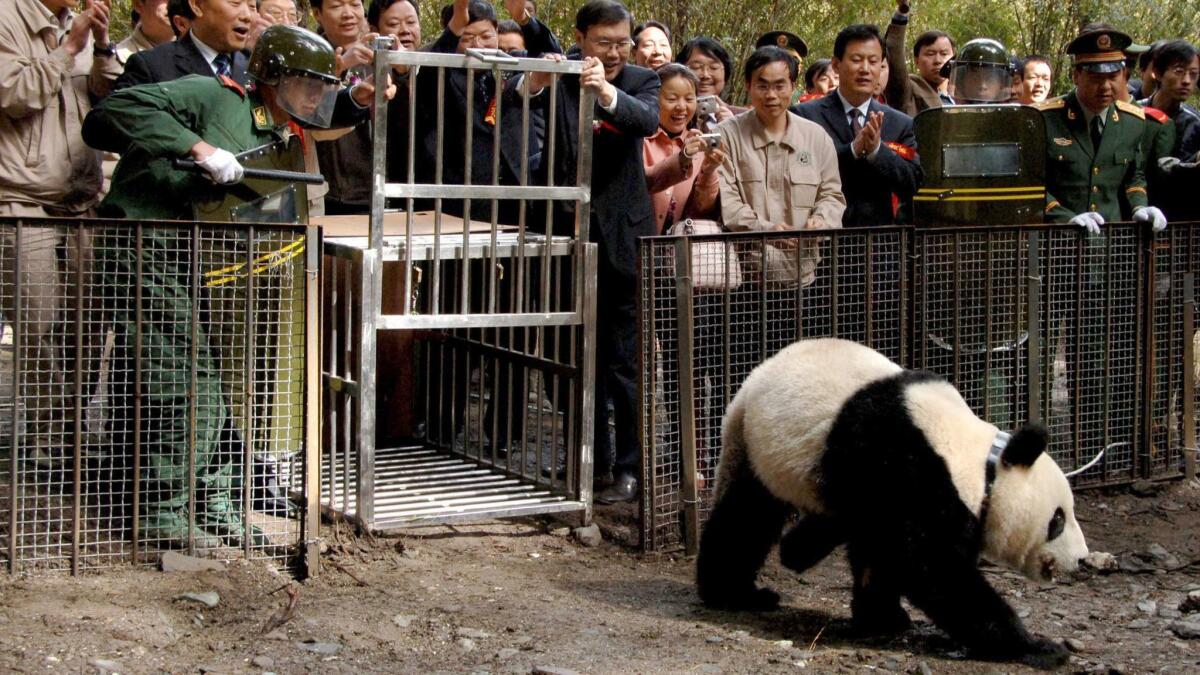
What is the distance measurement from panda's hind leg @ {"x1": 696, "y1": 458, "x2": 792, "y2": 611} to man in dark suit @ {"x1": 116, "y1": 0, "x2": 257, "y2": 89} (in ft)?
8.66

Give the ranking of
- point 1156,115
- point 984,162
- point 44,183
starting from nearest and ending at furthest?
point 44,183
point 984,162
point 1156,115

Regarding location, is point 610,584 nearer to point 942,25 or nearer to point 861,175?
point 861,175

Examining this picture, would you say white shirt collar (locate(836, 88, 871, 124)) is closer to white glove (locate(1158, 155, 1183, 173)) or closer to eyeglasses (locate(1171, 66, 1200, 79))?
white glove (locate(1158, 155, 1183, 173))

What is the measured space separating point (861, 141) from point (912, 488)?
2654 mm

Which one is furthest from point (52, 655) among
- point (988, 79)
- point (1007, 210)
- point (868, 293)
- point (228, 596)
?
point (988, 79)

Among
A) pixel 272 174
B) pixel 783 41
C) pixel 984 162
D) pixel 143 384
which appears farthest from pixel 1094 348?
pixel 143 384

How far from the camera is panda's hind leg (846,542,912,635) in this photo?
525 centimetres

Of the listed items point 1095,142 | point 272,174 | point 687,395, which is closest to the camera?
point 272,174

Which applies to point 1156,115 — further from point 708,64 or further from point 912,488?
point 912,488

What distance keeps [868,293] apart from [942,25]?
1141 cm

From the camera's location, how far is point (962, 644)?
17.5ft

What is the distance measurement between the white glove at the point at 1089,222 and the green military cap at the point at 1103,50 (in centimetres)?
96

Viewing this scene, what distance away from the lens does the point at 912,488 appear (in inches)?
201

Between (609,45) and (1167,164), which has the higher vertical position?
(609,45)
